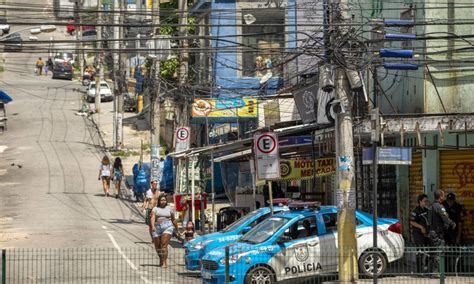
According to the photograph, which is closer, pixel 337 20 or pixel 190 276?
pixel 337 20

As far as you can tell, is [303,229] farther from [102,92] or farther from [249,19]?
[102,92]

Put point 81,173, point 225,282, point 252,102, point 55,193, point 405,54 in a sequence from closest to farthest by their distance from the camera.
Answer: point 225,282
point 405,54
point 252,102
point 55,193
point 81,173

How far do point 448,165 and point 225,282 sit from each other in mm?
8348

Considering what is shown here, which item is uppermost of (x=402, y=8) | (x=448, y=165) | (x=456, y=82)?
(x=402, y=8)

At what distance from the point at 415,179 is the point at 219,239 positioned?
5988 mm

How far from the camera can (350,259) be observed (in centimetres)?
2067

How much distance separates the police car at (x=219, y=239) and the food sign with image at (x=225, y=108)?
9.90 meters

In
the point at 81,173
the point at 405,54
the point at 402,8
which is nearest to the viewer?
the point at 405,54

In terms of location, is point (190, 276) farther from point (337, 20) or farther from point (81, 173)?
point (81, 173)

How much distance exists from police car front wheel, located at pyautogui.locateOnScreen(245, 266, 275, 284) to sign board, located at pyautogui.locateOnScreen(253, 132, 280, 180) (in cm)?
373

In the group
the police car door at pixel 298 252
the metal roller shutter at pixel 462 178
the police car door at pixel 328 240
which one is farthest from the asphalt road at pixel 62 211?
the metal roller shutter at pixel 462 178

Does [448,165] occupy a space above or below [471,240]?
above

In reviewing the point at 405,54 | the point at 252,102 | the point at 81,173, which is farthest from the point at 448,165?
the point at 81,173

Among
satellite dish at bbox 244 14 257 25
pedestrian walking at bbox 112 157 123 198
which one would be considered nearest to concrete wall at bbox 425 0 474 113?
pedestrian walking at bbox 112 157 123 198
